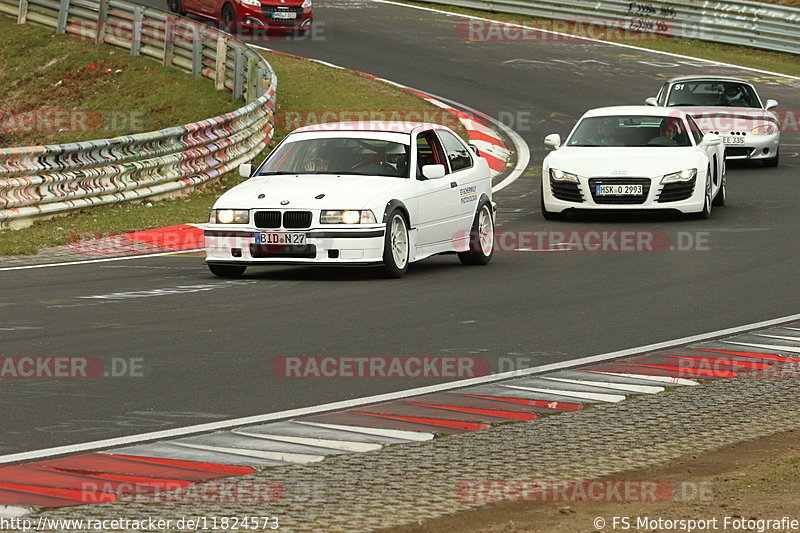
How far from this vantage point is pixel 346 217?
1398 cm

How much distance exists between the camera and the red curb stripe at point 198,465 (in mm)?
6818

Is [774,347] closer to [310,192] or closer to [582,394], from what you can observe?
[582,394]

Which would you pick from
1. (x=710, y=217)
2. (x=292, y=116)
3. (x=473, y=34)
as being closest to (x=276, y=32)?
(x=473, y=34)

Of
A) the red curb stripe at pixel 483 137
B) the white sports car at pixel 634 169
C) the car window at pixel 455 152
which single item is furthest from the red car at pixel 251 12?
the car window at pixel 455 152

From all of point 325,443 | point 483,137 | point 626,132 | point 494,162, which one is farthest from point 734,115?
point 325,443

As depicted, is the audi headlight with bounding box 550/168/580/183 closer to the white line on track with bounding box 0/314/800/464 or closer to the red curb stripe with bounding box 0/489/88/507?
the white line on track with bounding box 0/314/800/464

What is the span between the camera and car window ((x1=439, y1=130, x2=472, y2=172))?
15872mm

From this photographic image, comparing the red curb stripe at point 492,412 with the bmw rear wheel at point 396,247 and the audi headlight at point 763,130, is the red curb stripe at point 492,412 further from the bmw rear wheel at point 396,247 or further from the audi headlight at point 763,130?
the audi headlight at point 763,130

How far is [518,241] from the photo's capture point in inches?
705

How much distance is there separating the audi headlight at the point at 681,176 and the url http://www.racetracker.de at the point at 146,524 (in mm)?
14204

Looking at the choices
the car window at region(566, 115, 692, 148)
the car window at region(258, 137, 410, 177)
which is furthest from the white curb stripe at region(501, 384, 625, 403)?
the car window at region(566, 115, 692, 148)

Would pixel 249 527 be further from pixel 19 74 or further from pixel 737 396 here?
pixel 19 74

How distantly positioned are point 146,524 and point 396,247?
8.69 m

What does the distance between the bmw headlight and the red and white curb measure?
414 cm
